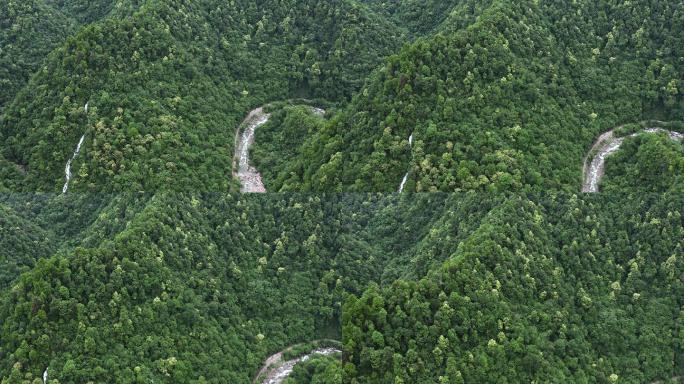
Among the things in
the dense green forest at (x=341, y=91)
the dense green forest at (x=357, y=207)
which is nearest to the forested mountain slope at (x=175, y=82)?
the dense green forest at (x=341, y=91)

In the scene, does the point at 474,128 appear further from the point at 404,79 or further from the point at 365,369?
the point at 365,369

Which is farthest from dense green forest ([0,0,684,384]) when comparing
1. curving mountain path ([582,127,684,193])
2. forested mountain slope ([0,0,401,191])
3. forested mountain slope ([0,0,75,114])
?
forested mountain slope ([0,0,75,114])

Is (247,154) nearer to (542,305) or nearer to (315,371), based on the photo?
(315,371)

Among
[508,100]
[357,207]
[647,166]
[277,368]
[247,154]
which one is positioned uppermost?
[508,100]

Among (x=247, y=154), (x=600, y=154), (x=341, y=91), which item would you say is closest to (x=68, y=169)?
(x=247, y=154)

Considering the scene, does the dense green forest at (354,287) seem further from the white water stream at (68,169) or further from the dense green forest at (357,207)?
the white water stream at (68,169)

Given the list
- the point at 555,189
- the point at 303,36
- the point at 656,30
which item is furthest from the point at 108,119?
the point at 656,30
